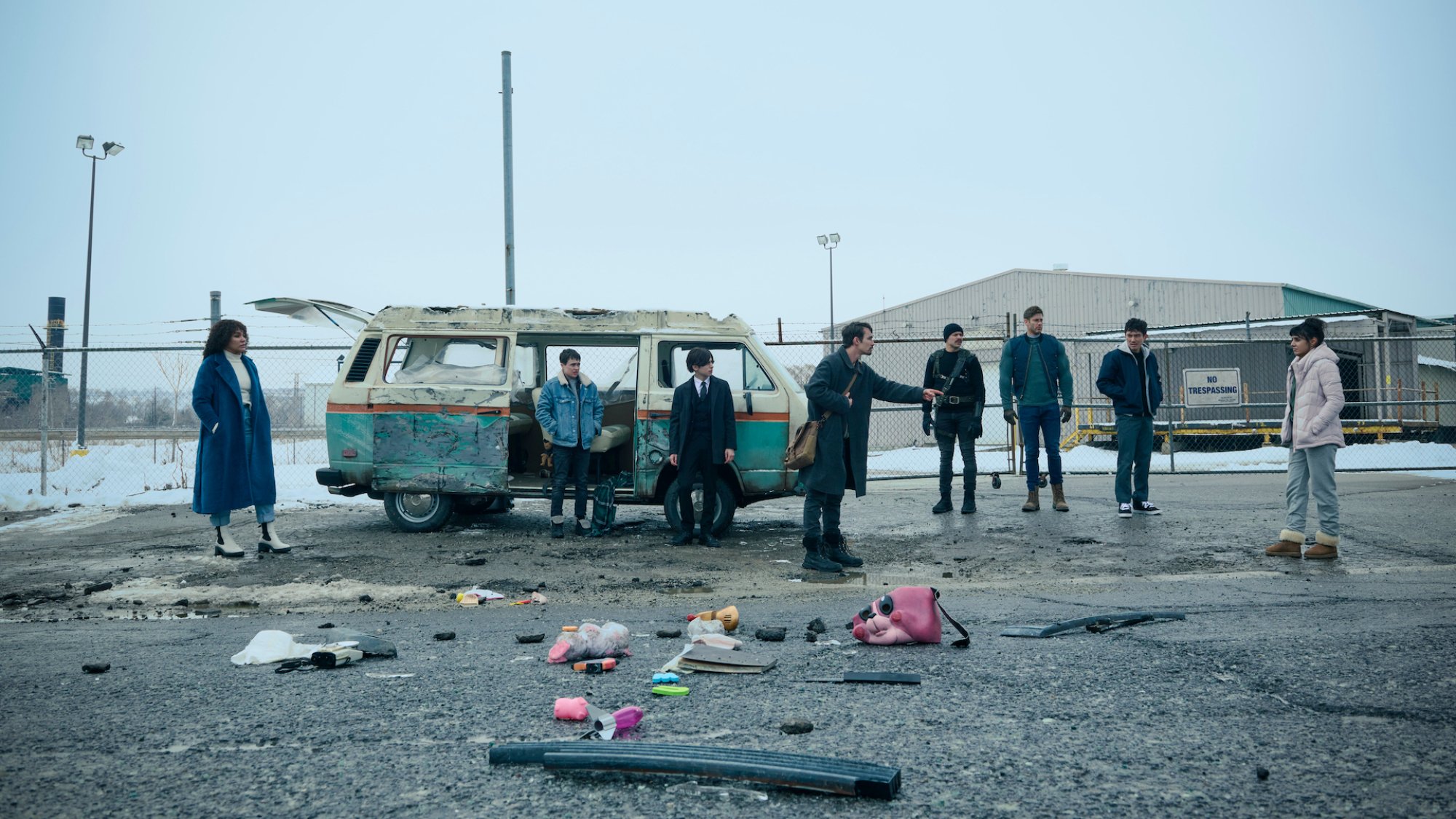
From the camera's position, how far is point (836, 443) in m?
6.74

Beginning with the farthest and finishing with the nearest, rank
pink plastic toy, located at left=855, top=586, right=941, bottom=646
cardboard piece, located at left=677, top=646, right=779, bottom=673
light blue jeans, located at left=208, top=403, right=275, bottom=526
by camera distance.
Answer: light blue jeans, located at left=208, top=403, right=275, bottom=526 < pink plastic toy, located at left=855, top=586, right=941, bottom=646 < cardboard piece, located at left=677, top=646, right=779, bottom=673

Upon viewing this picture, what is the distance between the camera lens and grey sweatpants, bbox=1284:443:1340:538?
22.4 feet

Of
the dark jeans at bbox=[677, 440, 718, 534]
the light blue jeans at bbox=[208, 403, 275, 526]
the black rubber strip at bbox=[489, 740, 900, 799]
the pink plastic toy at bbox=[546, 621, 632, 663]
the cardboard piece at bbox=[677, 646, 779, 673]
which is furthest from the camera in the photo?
the dark jeans at bbox=[677, 440, 718, 534]

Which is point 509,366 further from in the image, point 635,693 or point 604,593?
point 635,693

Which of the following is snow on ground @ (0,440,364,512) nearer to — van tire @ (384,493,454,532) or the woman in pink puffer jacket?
van tire @ (384,493,454,532)

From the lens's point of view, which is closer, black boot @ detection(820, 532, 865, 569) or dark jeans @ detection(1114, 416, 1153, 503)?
black boot @ detection(820, 532, 865, 569)

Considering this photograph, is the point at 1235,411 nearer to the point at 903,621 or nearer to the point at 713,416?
the point at 713,416

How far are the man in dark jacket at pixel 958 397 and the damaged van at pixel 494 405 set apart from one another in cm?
148

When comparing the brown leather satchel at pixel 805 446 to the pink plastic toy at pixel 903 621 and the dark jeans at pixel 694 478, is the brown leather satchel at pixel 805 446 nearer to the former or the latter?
the dark jeans at pixel 694 478

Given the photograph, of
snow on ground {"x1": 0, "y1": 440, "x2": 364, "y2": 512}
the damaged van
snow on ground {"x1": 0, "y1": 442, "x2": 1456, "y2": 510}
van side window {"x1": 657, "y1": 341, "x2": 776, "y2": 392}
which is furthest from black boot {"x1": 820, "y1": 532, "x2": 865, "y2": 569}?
snow on ground {"x1": 0, "y1": 440, "x2": 364, "y2": 512}

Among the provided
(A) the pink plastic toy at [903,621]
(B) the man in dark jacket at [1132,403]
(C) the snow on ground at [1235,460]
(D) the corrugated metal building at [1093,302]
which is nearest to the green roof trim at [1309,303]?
(D) the corrugated metal building at [1093,302]

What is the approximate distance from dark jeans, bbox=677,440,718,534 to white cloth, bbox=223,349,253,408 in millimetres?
3631

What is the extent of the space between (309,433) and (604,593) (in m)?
11.0

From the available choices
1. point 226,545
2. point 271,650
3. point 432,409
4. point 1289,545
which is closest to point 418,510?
point 432,409
